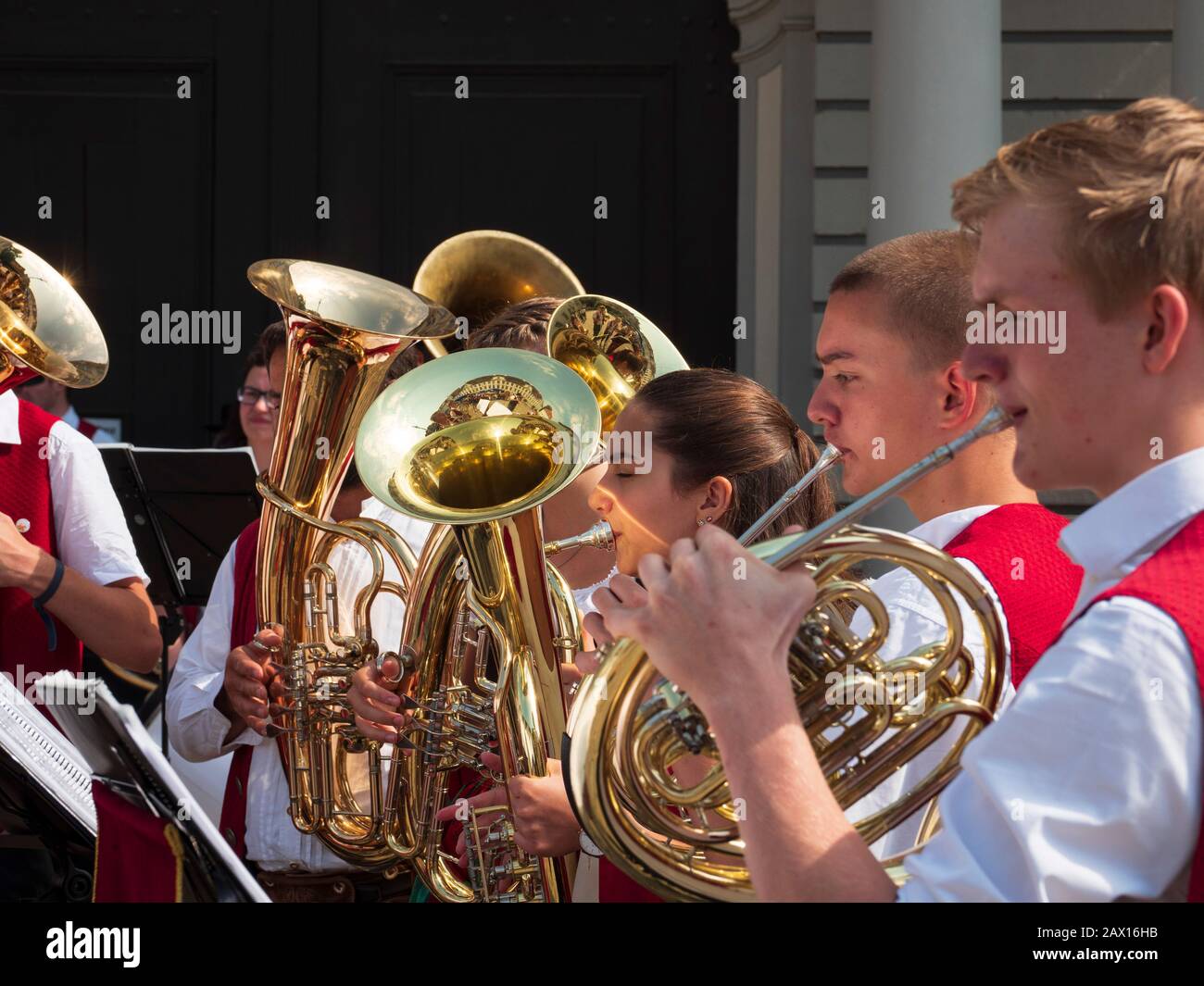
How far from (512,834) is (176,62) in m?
5.82

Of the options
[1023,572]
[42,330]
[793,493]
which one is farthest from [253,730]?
[1023,572]

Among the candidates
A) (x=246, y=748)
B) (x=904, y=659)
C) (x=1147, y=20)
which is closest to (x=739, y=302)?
(x=1147, y=20)

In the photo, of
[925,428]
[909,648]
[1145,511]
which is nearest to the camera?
[1145,511]

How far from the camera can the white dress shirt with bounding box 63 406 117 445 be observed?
646 cm

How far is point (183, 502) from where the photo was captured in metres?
4.06

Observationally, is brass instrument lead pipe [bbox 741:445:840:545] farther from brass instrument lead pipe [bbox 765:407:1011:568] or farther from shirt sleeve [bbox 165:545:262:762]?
shirt sleeve [bbox 165:545:262:762]

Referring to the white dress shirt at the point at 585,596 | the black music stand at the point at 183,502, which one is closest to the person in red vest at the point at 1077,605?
the white dress shirt at the point at 585,596

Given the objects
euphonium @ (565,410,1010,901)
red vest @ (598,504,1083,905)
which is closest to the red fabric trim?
euphonium @ (565,410,1010,901)

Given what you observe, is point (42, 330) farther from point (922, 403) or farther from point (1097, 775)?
point (1097, 775)

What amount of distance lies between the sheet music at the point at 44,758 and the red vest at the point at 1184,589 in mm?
1444

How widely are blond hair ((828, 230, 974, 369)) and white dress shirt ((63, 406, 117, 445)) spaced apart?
4.56 meters

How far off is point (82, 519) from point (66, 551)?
0.23 feet

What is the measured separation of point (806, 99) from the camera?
6.89 metres

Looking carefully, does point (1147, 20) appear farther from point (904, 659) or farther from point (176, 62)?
point (904, 659)
